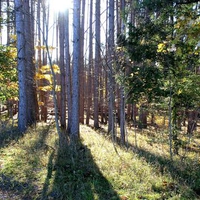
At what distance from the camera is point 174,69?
600cm

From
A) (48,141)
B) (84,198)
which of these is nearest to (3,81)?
(48,141)

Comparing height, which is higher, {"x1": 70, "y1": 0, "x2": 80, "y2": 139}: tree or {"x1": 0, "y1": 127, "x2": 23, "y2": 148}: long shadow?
{"x1": 70, "y1": 0, "x2": 80, "y2": 139}: tree

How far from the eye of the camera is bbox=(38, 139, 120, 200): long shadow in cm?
365

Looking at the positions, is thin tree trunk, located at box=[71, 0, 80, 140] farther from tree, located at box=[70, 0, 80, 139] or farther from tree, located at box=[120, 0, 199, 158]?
tree, located at box=[120, 0, 199, 158]

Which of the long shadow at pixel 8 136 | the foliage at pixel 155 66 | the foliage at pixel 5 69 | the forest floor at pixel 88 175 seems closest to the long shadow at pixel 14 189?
the forest floor at pixel 88 175

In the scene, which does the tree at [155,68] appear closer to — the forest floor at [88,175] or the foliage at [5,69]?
the forest floor at [88,175]

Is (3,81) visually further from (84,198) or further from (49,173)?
(84,198)

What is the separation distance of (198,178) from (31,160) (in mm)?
3818

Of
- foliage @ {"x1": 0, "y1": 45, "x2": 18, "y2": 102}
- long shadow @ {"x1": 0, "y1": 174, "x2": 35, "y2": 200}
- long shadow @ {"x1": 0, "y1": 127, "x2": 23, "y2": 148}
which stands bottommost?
long shadow @ {"x1": 0, "y1": 174, "x2": 35, "y2": 200}

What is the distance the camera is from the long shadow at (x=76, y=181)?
365 cm

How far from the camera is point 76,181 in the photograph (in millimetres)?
4129

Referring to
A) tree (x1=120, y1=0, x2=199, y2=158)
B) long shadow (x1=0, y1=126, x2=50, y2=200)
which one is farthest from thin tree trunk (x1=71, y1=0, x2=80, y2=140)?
long shadow (x1=0, y1=126, x2=50, y2=200)

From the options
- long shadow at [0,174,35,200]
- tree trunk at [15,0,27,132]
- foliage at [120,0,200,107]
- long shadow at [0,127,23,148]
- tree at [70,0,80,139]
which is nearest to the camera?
long shadow at [0,174,35,200]

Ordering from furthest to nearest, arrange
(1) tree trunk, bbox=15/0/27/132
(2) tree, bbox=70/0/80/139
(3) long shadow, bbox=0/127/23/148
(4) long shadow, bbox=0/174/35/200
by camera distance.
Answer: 1. (1) tree trunk, bbox=15/0/27/132
2. (2) tree, bbox=70/0/80/139
3. (3) long shadow, bbox=0/127/23/148
4. (4) long shadow, bbox=0/174/35/200
